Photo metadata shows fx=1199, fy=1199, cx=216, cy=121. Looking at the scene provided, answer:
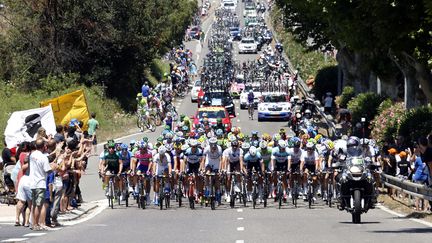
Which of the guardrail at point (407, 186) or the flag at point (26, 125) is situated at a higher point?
A: the flag at point (26, 125)

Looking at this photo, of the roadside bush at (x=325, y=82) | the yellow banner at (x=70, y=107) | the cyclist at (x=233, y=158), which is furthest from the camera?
the roadside bush at (x=325, y=82)

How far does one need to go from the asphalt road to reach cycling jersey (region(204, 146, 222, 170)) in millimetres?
1052

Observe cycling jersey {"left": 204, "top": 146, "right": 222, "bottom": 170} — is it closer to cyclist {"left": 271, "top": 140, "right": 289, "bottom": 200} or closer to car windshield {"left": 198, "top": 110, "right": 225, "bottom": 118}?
cyclist {"left": 271, "top": 140, "right": 289, "bottom": 200}

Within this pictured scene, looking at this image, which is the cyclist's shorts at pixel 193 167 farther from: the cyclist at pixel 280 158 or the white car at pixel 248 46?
the white car at pixel 248 46

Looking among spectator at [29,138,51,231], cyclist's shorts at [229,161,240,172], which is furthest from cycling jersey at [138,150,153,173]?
spectator at [29,138,51,231]

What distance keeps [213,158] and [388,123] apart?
37.0 feet

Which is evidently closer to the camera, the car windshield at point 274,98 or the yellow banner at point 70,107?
the yellow banner at point 70,107

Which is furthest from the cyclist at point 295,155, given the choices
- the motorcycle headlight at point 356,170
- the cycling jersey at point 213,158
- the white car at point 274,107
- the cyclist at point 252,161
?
the white car at point 274,107

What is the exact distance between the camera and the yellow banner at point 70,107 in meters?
39.4

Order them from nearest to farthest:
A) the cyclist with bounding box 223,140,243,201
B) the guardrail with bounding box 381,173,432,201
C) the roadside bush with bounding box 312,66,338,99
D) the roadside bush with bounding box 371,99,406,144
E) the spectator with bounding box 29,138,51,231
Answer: the spectator with bounding box 29,138,51,231
the guardrail with bounding box 381,173,432,201
the cyclist with bounding box 223,140,243,201
the roadside bush with bounding box 371,99,406,144
the roadside bush with bounding box 312,66,338,99

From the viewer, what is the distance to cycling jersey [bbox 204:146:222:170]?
2900cm

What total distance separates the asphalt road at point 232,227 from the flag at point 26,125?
2.98 metres

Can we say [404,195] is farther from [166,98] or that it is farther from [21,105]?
[166,98]

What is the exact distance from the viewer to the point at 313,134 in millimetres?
35469
